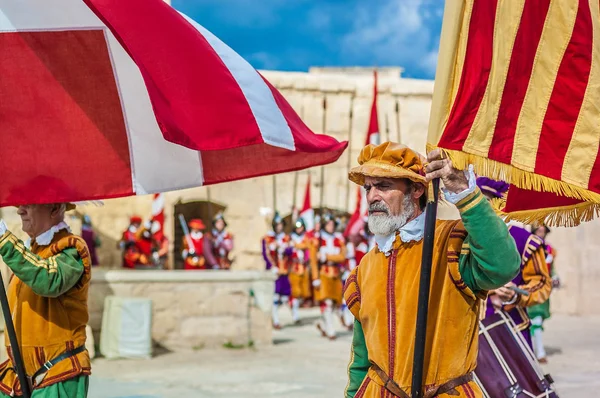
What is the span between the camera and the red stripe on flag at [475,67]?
124 inches

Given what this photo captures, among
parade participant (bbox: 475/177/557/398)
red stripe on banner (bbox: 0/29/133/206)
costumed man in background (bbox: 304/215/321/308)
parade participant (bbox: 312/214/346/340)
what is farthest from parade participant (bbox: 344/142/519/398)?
costumed man in background (bbox: 304/215/321/308)

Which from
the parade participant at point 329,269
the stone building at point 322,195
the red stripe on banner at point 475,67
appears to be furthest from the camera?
the stone building at point 322,195

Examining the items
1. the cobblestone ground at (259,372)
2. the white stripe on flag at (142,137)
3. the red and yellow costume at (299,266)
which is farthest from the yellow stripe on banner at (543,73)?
the red and yellow costume at (299,266)

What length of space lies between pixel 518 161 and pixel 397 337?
776 millimetres

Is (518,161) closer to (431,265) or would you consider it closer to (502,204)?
(431,265)

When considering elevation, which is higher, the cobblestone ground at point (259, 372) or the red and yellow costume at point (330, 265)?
the red and yellow costume at point (330, 265)

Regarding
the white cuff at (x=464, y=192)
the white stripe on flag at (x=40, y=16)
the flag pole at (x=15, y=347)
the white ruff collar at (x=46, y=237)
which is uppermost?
the white stripe on flag at (x=40, y=16)

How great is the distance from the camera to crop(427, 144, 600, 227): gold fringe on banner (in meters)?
3.14

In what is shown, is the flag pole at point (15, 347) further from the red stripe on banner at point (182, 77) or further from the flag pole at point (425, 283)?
the flag pole at point (425, 283)

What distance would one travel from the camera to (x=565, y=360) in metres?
11.7

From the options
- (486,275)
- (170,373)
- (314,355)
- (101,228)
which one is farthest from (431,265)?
(101,228)

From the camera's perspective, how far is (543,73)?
3385 millimetres

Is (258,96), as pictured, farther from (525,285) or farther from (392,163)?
(525,285)

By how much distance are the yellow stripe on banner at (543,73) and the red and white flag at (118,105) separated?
1.53 meters
